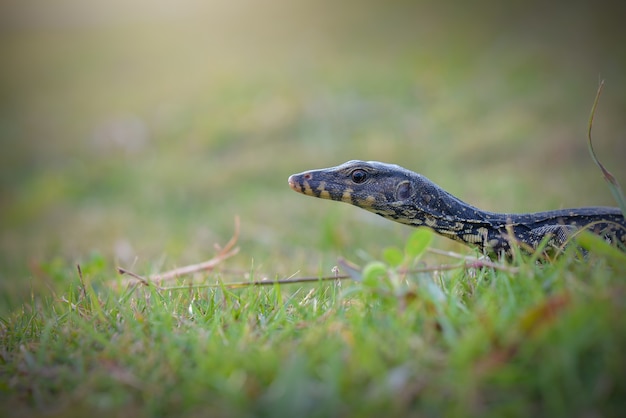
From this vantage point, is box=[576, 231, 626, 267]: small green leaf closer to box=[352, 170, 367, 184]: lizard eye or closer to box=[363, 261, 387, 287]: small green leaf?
box=[363, 261, 387, 287]: small green leaf

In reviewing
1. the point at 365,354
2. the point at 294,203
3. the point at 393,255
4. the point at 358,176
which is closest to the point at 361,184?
the point at 358,176

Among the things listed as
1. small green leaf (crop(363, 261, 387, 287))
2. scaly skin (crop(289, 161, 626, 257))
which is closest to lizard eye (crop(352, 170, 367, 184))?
scaly skin (crop(289, 161, 626, 257))

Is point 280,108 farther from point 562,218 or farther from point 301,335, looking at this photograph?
point 301,335

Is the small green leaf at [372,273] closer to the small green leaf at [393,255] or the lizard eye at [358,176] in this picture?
the small green leaf at [393,255]

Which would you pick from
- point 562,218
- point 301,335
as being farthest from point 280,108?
point 301,335

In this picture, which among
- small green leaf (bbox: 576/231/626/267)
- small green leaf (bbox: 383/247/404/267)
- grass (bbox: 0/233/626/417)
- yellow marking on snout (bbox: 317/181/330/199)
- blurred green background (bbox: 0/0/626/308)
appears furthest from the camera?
blurred green background (bbox: 0/0/626/308)

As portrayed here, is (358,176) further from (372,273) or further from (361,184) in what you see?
(372,273)
